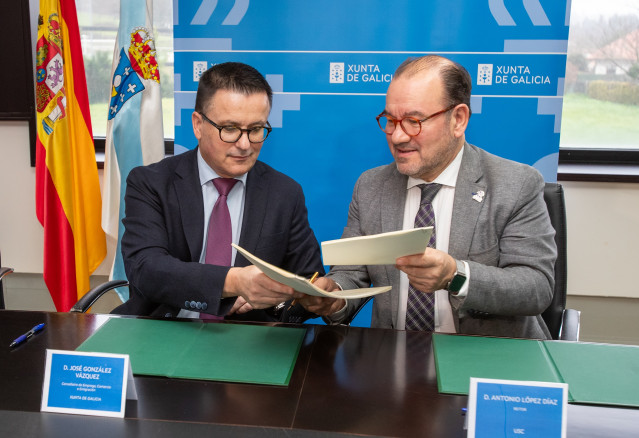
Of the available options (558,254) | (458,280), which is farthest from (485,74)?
(458,280)

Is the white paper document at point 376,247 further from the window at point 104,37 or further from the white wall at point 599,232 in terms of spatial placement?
the window at point 104,37

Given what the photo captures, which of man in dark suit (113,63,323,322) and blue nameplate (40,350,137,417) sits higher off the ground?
man in dark suit (113,63,323,322)

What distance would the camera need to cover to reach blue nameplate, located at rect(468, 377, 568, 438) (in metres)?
1.15

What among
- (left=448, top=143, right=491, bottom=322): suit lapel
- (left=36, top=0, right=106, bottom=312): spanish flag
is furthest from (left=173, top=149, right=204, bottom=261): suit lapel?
(left=36, top=0, right=106, bottom=312): spanish flag

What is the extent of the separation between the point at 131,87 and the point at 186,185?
145cm

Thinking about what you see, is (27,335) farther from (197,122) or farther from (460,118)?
(460,118)

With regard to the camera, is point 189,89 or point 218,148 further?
point 189,89

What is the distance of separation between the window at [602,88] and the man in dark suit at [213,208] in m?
2.13

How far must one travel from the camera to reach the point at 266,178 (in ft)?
7.28

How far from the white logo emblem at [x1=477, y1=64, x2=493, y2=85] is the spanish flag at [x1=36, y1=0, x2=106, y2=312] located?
82.8 inches

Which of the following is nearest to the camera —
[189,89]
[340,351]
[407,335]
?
[340,351]

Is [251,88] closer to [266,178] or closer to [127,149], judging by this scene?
[266,178]

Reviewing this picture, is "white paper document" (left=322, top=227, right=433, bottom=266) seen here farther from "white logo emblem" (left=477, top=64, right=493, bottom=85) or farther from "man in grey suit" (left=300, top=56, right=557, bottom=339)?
"white logo emblem" (left=477, top=64, right=493, bottom=85)

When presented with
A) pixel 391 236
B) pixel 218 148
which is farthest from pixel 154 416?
pixel 218 148
